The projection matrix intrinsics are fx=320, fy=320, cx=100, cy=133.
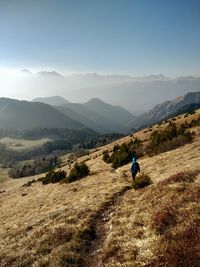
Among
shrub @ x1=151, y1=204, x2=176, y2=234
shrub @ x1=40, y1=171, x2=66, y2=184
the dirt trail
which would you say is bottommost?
shrub @ x1=40, y1=171, x2=66, y2=184

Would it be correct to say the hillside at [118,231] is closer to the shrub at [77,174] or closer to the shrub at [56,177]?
the shrub at [77,174]

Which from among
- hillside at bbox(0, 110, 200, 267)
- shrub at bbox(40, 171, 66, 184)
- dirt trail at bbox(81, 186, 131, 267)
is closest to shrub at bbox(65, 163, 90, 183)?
shrub at bbox(40, 171, 66, 184)

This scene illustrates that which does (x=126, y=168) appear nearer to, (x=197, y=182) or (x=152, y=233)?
(x=197, y=182)

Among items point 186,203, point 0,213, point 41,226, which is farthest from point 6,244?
point 0,213

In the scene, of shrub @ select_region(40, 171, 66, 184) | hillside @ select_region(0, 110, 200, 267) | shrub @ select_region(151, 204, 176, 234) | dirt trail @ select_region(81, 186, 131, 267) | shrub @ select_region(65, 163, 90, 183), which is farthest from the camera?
shrub @ select_region(40, 171, 66, 184)

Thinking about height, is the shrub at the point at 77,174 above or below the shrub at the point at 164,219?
below

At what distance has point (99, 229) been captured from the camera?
22.4 metres

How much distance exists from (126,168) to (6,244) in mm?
24193

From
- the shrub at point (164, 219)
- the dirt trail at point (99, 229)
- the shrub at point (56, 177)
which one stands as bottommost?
the shrub at point (56, 177)

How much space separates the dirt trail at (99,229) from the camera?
58.1ft

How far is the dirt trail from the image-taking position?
17.7m

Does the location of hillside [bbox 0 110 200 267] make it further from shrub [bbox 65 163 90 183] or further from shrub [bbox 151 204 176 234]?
shrub [bbox 65 163 90 183]

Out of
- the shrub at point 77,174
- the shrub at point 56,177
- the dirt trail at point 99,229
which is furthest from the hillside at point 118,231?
the shrub at point 56,177

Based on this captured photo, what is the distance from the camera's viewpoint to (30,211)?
114 feet
